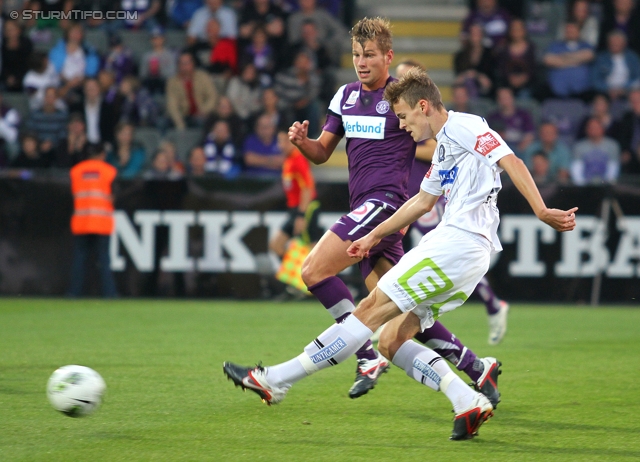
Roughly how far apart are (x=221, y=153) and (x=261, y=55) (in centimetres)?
226

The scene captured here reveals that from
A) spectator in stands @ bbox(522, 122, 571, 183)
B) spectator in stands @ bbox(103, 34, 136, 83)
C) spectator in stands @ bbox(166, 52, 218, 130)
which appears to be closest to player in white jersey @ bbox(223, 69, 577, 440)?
spectator in stands @ bbox(522, 122, 571, 183)

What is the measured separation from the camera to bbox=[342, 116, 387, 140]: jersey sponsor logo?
6.25 meters

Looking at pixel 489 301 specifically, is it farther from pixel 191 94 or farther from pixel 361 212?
pixel 191 94

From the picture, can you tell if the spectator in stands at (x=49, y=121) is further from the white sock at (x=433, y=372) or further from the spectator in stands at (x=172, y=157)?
the white sock at (x=433, y=372)

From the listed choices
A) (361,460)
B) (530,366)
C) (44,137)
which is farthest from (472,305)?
(361,460)

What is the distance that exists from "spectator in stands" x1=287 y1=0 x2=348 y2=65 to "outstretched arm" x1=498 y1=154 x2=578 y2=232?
11610 millimetres

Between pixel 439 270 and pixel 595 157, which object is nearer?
pixel 439 270

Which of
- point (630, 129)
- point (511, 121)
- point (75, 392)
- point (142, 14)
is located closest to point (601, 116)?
point (630, 129)

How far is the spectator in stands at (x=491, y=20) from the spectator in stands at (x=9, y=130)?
748 centimetres

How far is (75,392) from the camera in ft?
16.7

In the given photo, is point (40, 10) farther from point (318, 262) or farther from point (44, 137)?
point (318, 262)

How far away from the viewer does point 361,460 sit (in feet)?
14.6

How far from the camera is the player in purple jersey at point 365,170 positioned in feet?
19.7

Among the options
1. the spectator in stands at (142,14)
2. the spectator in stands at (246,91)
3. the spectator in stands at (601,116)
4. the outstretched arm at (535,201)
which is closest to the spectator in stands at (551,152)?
the spectator in stands at (601,116)
